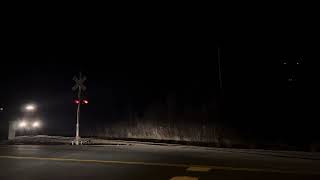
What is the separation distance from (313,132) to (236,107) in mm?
8012

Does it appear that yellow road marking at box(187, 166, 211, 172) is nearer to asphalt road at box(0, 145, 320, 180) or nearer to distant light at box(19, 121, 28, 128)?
asphalt road at box(0, 145, 320, 180)

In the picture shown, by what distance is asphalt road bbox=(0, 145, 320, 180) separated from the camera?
1150cm

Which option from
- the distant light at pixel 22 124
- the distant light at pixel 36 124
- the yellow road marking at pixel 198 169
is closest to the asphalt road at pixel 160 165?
the yellow road marking at pixel 198 169

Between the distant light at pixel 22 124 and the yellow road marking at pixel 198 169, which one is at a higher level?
the distant light at pixel 22 124

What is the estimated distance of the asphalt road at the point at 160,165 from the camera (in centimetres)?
1150

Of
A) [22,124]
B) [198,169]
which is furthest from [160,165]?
→ [22,124]

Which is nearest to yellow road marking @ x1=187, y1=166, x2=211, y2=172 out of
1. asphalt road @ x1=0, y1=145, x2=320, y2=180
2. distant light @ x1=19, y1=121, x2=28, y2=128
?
asphalt road @ x1=0, y1=145, x2=320, y2=180

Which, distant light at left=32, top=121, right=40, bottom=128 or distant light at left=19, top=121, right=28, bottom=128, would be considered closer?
distant light at left=19, top=121, right=28, bottom=128

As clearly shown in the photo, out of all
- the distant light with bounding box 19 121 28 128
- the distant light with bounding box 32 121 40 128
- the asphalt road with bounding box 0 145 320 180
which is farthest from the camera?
the distant light with bounding box 32 121 40 128

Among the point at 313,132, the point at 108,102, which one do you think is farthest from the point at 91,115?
the point at 313,132

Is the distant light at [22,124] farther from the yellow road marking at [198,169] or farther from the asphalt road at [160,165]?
the yellow road marking at [198,169]

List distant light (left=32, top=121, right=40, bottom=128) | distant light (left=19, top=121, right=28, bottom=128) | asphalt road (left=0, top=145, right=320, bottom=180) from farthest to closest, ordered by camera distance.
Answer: distant light (left=32, top=121, right=40, bottom=128) → distant light (left=19, top=121, right=28, bottom=128) → asphalt road (left=0, top=145, right=320, bottom=180)

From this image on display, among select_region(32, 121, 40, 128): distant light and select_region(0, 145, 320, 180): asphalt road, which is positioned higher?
select_region(32, 121, 40, 128): distant light

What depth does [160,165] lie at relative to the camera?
13625 mm
